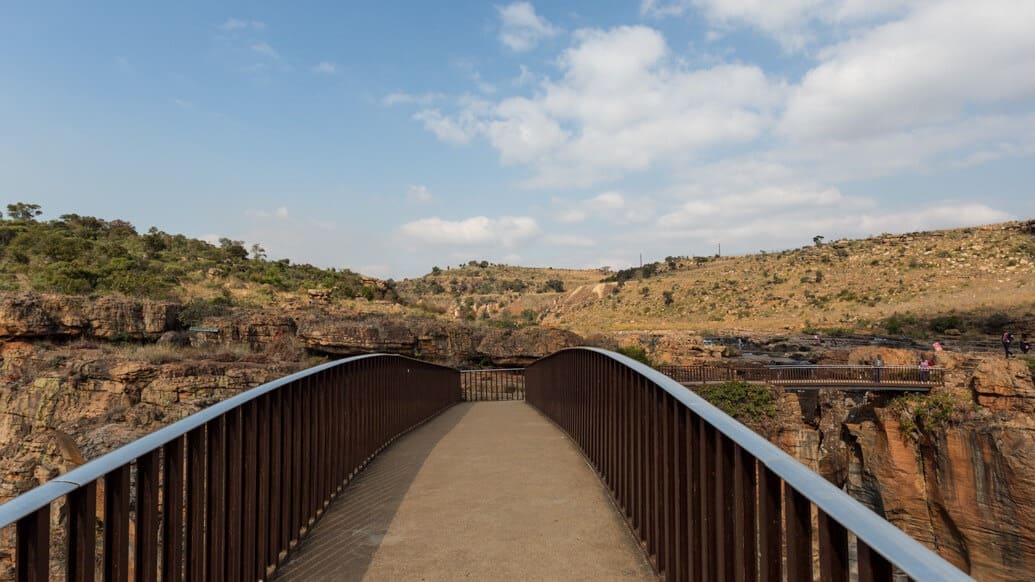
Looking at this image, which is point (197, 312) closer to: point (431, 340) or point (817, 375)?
point (431, 340)

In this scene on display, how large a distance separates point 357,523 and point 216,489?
1728 millimetres

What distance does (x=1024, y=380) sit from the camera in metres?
22.0

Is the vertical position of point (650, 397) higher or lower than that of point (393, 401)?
higher

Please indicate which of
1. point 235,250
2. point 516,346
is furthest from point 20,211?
point 516,346

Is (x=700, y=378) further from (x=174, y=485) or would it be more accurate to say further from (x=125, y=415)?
(x=174, y=485)

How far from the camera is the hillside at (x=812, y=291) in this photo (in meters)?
51.5

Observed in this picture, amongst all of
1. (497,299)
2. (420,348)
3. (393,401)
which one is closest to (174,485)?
(393,401)

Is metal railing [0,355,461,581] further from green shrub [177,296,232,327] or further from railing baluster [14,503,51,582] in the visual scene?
green shrub [177,296,232,327]

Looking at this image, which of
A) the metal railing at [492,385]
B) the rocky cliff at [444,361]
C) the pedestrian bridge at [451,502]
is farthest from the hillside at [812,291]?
the pedestrian bridge at [451,502]

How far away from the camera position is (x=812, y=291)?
66625mm

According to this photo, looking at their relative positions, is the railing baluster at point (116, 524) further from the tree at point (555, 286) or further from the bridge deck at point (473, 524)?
the tree at point (555, 286)

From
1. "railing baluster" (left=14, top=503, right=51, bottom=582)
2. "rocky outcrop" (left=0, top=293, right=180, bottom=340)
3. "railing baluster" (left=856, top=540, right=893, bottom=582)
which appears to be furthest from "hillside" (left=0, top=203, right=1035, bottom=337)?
"railing baluster" (left=856, top=540, right=893, bottom=582)

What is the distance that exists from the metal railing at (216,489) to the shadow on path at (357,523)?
0.12 metres

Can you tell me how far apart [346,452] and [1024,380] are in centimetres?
2621
